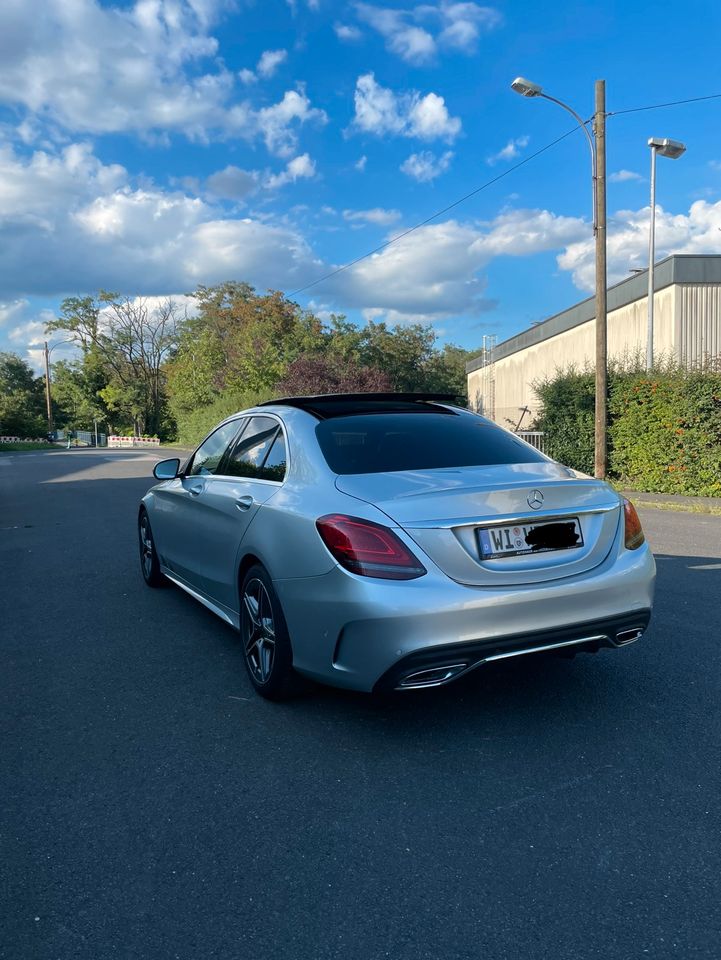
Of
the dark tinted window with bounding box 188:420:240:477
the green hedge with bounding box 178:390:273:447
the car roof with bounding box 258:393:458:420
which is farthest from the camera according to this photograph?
the green hedge with bounding box 178:390:273:447

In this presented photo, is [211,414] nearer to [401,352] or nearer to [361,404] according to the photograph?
[401,352]

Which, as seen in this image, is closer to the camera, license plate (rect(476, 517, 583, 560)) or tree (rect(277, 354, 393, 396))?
license plate (rect(476, 517, 583, 560))

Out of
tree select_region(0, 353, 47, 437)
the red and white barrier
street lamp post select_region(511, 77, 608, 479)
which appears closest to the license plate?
street lamp post select_region(511, 77, 608, 479)

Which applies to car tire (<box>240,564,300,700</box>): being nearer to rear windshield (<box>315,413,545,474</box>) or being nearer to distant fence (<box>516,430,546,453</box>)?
rear windshield (<box>315,413,545,474</box>)

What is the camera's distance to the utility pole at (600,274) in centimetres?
1550

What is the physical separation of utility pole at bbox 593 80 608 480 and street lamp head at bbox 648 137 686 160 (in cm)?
186

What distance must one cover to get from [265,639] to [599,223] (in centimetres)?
1417

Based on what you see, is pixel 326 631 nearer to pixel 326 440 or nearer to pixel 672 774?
pixel 326 440

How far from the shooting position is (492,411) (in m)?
40.1

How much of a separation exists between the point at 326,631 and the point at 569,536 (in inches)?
48.4

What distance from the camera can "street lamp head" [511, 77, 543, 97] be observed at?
48.8ft

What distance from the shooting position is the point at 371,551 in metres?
3.40

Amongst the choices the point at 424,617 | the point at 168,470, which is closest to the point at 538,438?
the point at 168,470

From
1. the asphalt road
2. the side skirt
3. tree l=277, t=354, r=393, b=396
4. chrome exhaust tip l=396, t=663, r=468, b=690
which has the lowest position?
the asphalt road
